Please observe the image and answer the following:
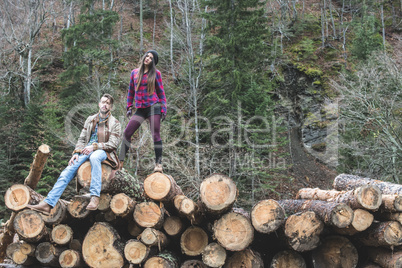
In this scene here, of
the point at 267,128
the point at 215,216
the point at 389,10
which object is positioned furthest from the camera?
the point at 389,10

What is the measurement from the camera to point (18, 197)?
3895 millimetres

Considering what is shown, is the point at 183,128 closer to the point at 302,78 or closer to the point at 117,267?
the point at 117,267

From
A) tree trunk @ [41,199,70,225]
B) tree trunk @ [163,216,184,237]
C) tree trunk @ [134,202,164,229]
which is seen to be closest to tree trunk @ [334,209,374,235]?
tree trunk @ [163,216,184,237]

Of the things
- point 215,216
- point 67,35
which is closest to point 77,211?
point 215,216

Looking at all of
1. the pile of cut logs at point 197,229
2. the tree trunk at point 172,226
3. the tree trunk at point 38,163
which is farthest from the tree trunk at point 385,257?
the tree trunk at point 38,163

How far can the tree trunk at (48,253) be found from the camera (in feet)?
13.0

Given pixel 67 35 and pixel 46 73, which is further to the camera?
pixel 46 73

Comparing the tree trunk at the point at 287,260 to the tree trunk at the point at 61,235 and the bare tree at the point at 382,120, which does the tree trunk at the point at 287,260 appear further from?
the bare tree at the point at 382,120

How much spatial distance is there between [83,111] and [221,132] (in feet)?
26.4

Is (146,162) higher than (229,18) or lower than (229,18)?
lower

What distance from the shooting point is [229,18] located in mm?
15352

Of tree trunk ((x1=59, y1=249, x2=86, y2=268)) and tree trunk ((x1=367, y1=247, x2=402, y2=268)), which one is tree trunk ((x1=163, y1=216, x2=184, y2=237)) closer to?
tree trunk ((x1=59, y1=249, x2=86, y2=268))

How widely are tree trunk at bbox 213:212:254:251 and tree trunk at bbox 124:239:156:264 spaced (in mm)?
931

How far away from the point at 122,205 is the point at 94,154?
33.6 inches
